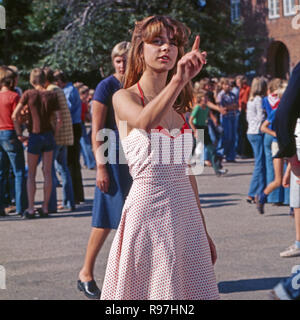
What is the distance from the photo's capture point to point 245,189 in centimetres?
1243

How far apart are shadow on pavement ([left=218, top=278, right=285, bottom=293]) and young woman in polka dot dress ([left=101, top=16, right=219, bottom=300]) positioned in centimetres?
231

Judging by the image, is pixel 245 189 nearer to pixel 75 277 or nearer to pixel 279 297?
pixel 75 277

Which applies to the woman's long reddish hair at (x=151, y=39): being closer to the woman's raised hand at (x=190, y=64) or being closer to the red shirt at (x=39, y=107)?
the woman's raised hand at (x=190, y=64)

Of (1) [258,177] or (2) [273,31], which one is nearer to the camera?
(1) [258,177]

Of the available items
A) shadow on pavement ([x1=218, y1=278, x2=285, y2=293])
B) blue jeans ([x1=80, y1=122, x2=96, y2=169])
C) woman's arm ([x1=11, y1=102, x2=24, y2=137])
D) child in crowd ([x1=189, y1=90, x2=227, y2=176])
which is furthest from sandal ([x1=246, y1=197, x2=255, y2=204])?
blue jeans ([x1=80, y1=122, x2=96, y2=169])

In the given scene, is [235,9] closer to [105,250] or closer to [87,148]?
[87,148]

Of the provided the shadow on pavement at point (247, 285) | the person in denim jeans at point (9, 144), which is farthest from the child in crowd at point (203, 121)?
the shadow on pavement at point (247, 285)

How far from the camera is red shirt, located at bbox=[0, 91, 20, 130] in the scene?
383 inches

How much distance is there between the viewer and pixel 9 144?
9.94 metres

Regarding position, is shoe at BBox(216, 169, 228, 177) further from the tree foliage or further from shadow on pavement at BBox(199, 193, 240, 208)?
the tree foliage

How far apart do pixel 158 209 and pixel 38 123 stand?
6305 millimetres

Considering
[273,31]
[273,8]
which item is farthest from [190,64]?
[273,8]

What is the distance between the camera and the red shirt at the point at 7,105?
973 centimetres
